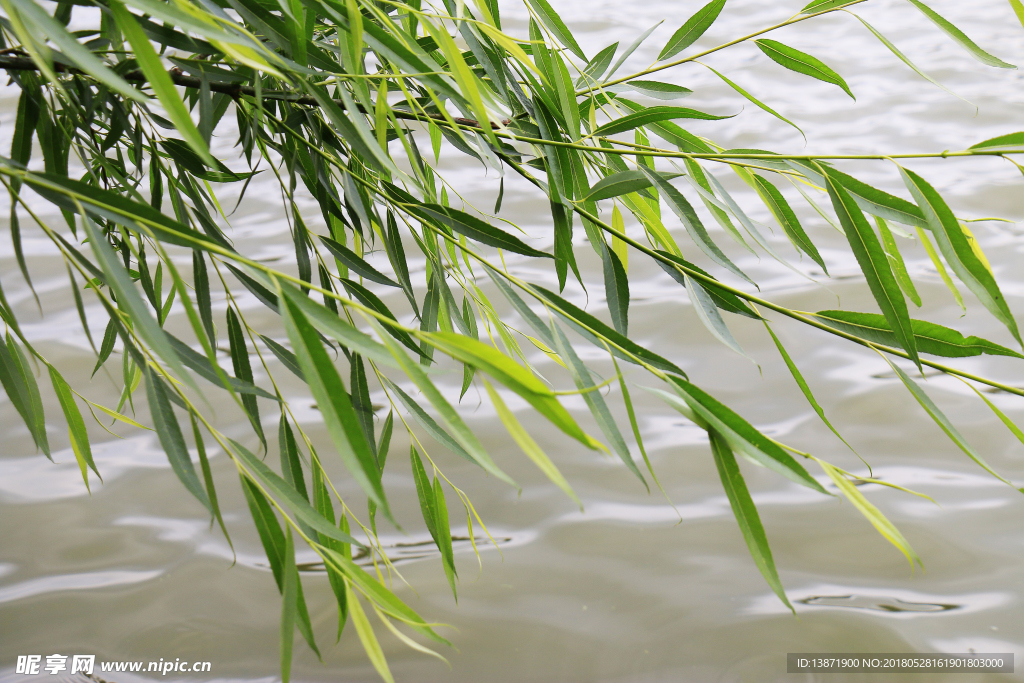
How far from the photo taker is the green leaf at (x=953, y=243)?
33cm

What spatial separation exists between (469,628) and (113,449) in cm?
53

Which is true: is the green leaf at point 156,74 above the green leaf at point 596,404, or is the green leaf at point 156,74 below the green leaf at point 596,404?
above

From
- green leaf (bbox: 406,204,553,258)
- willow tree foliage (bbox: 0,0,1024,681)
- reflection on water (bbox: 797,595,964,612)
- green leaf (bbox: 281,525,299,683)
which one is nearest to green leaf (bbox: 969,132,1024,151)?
willow tree foliage (bbox: 0,0,1024,681)

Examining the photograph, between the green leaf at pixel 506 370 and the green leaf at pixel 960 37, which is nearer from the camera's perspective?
the green leaf at pixel 506 370

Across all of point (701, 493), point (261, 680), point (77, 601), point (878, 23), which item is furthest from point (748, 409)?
point (878, 23)

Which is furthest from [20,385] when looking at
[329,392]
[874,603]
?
[874,603]

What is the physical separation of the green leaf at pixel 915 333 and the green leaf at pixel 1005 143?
82 millimetres

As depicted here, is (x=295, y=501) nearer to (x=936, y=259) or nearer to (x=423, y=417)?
(x=423, y=417)

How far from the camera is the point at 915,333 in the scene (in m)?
0.34

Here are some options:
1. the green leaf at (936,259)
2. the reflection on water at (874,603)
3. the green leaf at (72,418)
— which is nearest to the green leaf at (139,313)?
the green leaf at (72,418)

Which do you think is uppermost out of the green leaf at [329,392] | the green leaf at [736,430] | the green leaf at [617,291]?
the green leaf at [329,392]

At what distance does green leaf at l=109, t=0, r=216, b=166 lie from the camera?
24cm

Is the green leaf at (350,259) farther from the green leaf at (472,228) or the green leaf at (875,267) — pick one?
the green leaf at (875,267)

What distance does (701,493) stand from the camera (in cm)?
84
